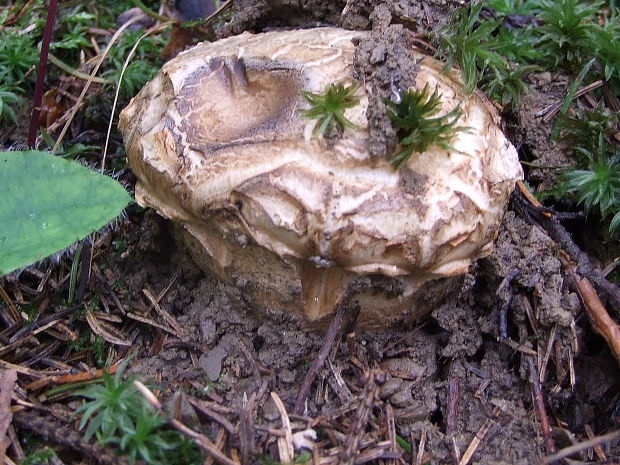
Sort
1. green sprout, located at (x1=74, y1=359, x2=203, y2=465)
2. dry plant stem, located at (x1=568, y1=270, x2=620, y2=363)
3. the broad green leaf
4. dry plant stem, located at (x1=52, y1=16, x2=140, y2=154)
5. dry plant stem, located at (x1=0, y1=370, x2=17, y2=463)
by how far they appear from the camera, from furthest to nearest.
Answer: dry plant stem, located at (x1=52, y1=16, x2=140, y2=154)
dry plant stem, located at (x1=568, y1=270, x2=620, y2=363)
the broad green leaf
dry plant stem, located at (x1=0, y1=370, x2=17, y2=463)
green sprout, located at (x1=74, y1=359, x2=203, y2=465)

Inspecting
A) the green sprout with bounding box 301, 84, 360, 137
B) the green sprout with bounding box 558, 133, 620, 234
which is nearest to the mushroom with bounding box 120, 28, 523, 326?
the green sprout with bounding box 301, 84, 360, 137

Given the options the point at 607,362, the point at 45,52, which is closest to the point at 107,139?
the point at 45,52

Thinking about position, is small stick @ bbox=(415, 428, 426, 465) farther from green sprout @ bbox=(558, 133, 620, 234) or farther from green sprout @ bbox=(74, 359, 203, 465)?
green sprout @ bbox=(558, 133, 620, 234)

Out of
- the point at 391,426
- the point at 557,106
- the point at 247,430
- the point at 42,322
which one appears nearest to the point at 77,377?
the point at 42,322

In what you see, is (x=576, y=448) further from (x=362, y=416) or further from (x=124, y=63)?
(x=124, y=63)

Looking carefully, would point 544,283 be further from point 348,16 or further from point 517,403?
point 348,16

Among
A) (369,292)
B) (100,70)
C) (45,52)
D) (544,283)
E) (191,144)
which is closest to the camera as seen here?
(191,144)
